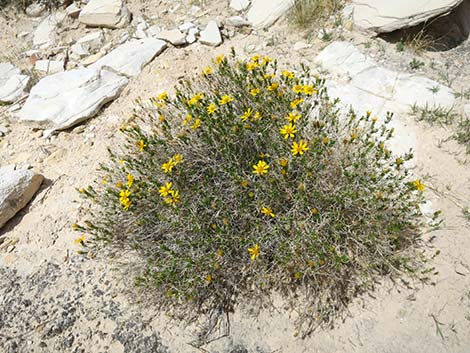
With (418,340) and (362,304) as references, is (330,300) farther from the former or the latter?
(418,340)

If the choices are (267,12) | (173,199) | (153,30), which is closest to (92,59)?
(153,30)

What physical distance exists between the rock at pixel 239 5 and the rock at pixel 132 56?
3.35 feet

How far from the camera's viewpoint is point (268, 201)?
2.69 m

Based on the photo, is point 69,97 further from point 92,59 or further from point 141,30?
point 141,30

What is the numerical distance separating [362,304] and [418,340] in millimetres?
375

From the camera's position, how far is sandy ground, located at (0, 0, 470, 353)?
2406 mm

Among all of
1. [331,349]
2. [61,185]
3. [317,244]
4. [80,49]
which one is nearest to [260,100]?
[317,244]

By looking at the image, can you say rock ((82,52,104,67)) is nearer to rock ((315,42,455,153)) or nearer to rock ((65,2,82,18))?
rock ((65,2,82,18))

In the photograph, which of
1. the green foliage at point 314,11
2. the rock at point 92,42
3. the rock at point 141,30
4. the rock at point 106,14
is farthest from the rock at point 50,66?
the green foliage at point 314,11

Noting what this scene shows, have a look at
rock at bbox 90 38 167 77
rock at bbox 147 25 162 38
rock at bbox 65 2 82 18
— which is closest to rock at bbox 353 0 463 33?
rock at bbox 90 38 167 77

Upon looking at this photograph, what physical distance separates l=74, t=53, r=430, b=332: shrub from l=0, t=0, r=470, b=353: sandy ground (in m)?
0.14

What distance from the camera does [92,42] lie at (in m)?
4.96

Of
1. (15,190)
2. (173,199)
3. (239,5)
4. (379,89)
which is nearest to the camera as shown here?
(173,199)

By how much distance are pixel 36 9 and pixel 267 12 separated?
357 cm
